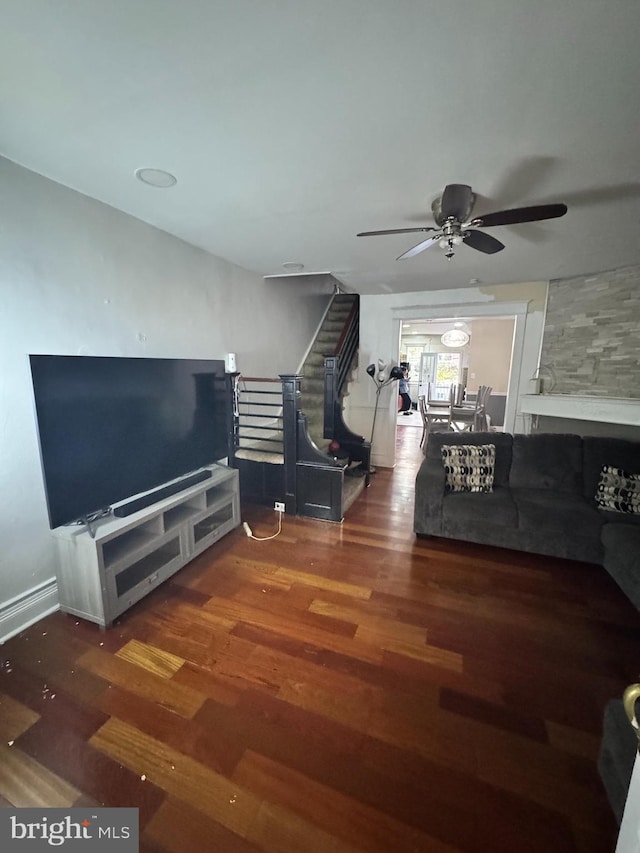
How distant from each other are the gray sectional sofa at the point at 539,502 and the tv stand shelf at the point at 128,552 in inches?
71.5

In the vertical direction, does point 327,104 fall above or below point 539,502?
above

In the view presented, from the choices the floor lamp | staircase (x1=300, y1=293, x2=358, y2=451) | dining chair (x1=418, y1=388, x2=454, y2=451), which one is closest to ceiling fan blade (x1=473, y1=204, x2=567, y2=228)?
staircase (x1=300, y1=293, x2=358, y2=451)

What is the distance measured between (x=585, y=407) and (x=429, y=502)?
6.08 ft

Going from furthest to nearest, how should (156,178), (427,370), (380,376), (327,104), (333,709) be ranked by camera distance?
(427,370)
(380,376)
(156,178)
(333,709)
(327,104)

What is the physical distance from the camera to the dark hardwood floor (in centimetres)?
111

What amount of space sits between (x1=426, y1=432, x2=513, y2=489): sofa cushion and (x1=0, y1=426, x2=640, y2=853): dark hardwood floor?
0.92 meters

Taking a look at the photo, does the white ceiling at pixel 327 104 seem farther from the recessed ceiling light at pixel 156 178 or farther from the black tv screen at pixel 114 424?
the black tv screen at pixel 114 424

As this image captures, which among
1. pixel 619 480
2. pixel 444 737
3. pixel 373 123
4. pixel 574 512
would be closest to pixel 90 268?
pixel 373 123

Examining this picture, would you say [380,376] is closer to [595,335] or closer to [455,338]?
[595,335]

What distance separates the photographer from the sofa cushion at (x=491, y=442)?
3.05 meters

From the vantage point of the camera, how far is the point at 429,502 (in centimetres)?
279

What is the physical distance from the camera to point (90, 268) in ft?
6.85

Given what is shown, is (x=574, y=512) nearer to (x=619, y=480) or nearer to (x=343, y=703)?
(x=619, y=480)

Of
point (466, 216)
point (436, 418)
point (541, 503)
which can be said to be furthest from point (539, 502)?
point (436, 418)
